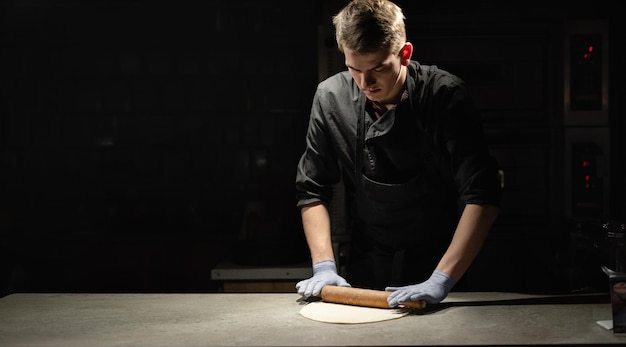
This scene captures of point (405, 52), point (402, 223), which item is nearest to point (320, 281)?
point (402, 223)

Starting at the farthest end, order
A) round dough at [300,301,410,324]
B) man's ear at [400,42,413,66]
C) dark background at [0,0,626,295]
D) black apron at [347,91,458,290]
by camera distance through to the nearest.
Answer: dark background at [0,0,626,295] < black apron at [347,91,458,290] < man's ear at [400,42,413,66] < round dough at [300,301,410,324]

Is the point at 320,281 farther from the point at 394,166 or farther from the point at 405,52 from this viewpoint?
the point at 405,52

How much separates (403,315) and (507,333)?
291 mm

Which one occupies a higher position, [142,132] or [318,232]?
[142,132]

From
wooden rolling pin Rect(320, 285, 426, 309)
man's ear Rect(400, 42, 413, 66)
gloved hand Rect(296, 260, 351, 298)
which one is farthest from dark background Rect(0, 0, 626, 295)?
wooden rolling pin Rect(320, 285, 426, 309)

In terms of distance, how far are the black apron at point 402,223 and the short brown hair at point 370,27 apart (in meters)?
0.32

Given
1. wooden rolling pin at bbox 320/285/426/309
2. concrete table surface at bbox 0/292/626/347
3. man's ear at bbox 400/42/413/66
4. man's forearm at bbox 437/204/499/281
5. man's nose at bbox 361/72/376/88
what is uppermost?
man's ear at bbox 400/42/413/66

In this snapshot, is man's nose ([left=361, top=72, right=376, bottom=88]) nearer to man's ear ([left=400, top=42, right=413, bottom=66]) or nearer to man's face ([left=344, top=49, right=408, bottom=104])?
man's face ([left=344, top=49, right=408, bottom=104])

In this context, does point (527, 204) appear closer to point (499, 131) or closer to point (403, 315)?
point (499, 131)

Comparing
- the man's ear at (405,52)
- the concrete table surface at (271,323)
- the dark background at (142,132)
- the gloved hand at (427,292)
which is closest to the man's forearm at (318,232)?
the concrete table surface at (271,323)

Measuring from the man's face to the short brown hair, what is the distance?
0.02 metres

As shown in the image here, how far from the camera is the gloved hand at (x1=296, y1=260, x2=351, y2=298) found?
190 centimetres

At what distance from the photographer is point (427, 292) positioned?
178cm

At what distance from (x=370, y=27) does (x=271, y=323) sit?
858 mm
